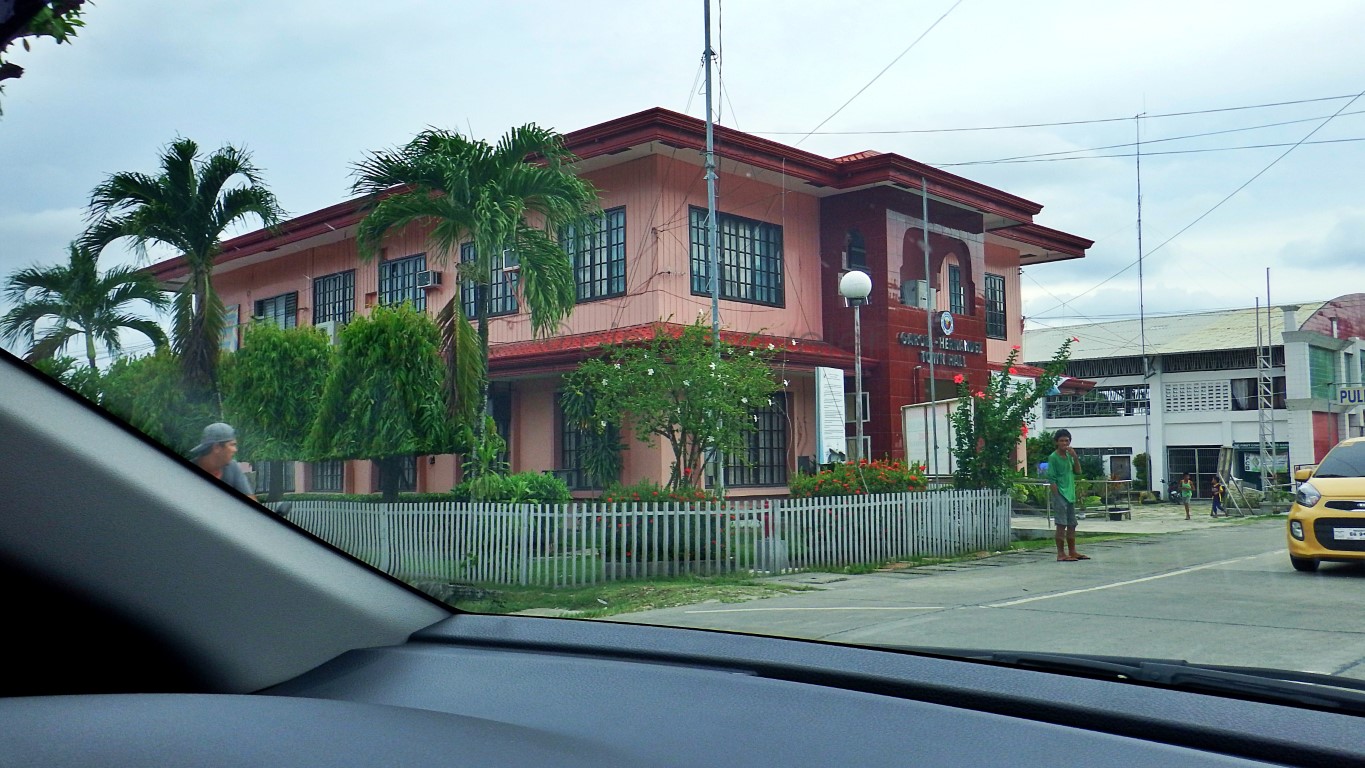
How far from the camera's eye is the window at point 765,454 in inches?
178

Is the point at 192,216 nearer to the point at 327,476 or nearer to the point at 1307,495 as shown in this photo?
the point at 327,476

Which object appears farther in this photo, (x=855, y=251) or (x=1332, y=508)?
(x=855, y=251)

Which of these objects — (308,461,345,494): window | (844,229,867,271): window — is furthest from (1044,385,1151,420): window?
(308,461,345,494): window

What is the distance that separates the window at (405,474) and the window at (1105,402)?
1467 millimetres

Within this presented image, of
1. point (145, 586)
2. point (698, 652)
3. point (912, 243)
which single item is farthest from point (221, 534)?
point (912, 243)

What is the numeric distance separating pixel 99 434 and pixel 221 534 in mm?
271

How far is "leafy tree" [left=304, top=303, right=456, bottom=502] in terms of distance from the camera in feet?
7.14

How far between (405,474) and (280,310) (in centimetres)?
48

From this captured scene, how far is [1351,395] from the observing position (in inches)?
62.0

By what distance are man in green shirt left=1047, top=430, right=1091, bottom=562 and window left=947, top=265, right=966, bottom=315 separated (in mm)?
412

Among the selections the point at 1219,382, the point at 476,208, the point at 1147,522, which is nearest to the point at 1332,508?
the point at 1219,382

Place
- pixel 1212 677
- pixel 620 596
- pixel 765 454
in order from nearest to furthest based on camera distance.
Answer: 1. pixel 1212 677
2. pixel 620 596
3. pixel 765 454

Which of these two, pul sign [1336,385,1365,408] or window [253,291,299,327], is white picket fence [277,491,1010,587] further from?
pul sign [1336,385,1365,408]

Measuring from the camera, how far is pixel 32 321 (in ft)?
5.09
